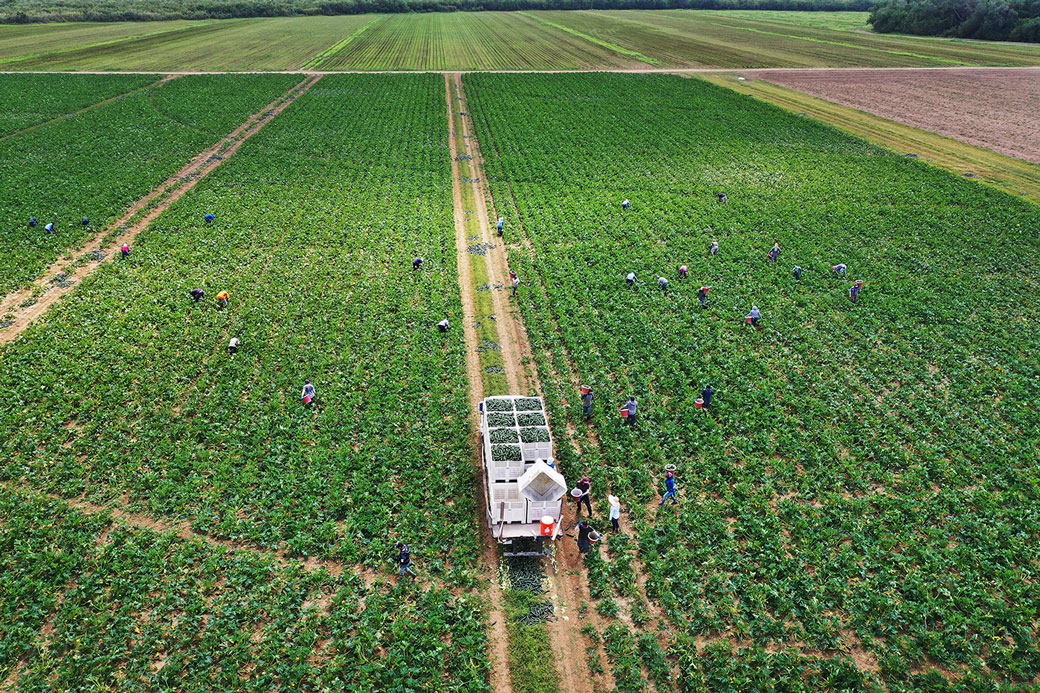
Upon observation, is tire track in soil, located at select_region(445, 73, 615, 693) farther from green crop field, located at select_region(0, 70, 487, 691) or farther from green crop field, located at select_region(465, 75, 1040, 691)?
green crop field, located at select_region(0, 70, 487, 691)

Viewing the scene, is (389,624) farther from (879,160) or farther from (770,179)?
(879,160)

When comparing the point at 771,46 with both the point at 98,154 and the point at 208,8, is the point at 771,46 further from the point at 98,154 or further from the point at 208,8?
the point at 208,8

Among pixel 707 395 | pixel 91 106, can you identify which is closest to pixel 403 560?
pixel 707 395

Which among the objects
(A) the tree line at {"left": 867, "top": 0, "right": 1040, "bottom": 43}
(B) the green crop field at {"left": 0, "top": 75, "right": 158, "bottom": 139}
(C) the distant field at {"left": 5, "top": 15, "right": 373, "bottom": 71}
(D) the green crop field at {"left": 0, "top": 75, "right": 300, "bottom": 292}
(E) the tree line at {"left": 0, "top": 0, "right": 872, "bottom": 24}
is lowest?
(D) the green crop field at {"left": 0, "top": 75, "right": 300, "bottom": 292}

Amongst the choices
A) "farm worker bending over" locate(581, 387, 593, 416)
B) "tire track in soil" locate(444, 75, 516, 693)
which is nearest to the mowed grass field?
"tire track in soil" locate(444, 75, 516, 693)

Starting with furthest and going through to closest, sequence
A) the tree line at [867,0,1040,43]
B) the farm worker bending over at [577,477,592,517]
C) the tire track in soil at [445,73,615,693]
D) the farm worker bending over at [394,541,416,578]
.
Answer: the tree line at [867,0,1040,43], the farm worker bending over at [577,477,592,517], the farm worker bending over at [394,541,416,578], the tire track in soil at [445,73,615,693]

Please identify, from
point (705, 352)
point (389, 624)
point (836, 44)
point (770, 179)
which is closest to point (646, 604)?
point (389, 624)
